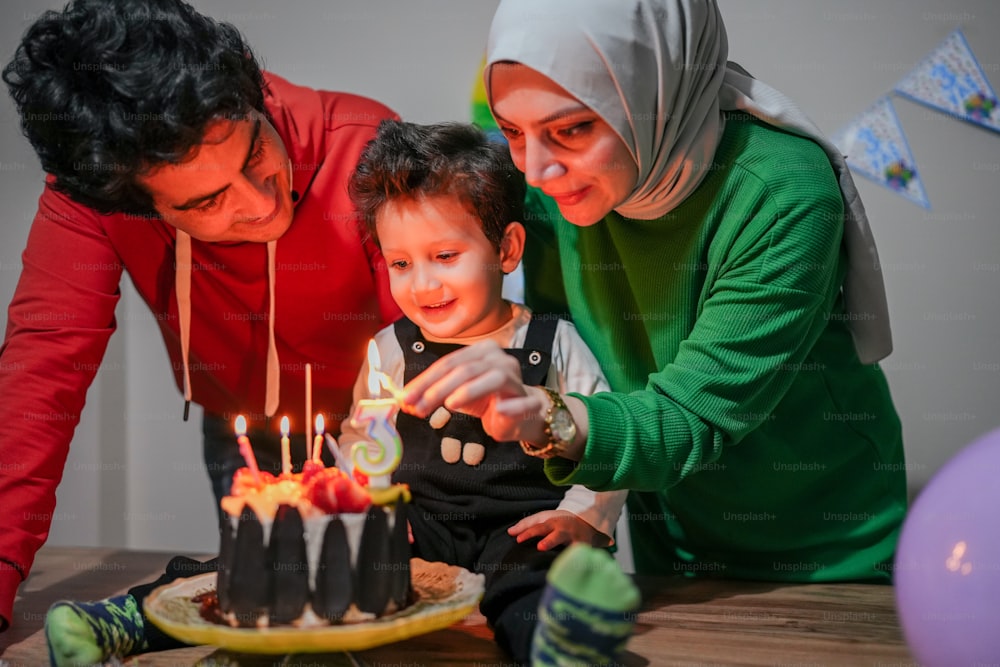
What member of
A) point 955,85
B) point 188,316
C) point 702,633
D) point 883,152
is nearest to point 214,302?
point 188,316

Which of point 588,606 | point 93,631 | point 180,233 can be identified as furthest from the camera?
point 180,233

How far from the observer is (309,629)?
1077 millimetres

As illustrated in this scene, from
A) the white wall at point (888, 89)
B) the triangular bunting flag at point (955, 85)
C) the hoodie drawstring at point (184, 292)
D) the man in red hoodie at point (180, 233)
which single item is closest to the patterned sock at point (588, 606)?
the man in red hoodie at point (180, 233)

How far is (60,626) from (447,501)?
0.60 metres

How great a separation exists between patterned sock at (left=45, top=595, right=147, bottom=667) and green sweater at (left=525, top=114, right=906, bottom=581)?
2.01 feet

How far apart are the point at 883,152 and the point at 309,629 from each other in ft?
6.39

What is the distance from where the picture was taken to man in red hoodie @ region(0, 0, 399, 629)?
1397mm

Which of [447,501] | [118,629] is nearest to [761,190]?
[447,501]

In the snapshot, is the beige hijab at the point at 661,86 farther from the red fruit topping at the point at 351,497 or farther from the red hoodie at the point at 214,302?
the red fruit topping at the point at 351,497

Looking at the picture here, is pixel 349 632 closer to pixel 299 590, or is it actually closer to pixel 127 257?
pixel 299 590

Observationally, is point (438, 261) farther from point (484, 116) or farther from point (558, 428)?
point (484, 116)

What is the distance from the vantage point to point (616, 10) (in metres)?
1.34

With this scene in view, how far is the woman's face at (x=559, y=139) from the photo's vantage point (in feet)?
4.38

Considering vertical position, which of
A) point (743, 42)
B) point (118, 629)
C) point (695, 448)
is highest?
point (743, 42)
